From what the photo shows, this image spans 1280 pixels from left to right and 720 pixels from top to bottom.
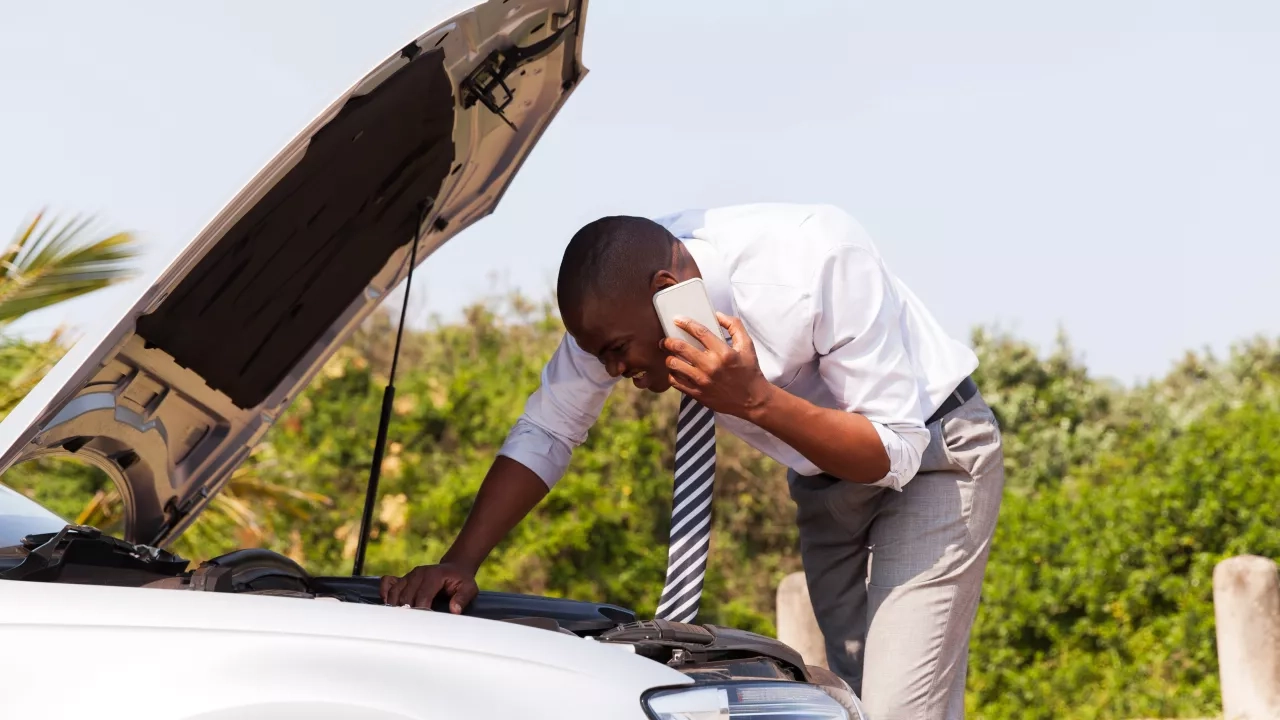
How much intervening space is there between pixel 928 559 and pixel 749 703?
96 centimetres

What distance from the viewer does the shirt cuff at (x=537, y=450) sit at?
315 centimetres

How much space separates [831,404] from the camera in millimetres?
2902

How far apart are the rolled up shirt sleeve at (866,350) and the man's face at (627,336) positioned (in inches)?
14.1

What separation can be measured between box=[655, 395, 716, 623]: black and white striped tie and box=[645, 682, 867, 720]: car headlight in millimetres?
647

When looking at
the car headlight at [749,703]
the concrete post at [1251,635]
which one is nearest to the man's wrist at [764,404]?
the car headlight at [749,703]

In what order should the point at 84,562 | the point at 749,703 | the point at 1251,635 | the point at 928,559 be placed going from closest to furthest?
the point at 749,703
the point at 84,562
the point at 928,559
the point at 1251,635

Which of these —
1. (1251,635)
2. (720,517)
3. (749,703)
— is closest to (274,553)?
(749,703)

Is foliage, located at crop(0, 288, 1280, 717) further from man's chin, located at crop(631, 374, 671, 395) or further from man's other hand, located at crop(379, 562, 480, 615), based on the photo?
man's chin, located at crop(631, 374, 671, 395)

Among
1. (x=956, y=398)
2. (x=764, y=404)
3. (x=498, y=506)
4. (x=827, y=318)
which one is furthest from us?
(x=498, y=506)

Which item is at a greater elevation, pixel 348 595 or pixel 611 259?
pixel 611 259

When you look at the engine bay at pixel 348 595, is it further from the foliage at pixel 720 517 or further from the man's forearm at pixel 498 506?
the foliage at pixel 720 517

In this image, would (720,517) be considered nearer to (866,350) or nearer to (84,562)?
(866,350)

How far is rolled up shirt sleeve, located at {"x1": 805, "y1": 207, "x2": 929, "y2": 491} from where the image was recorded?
2.65 metres

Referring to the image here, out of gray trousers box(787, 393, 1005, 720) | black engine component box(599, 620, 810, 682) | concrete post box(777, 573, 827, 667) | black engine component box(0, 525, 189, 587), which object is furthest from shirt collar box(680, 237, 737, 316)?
concrete post box(777, 573, 827, 667)
